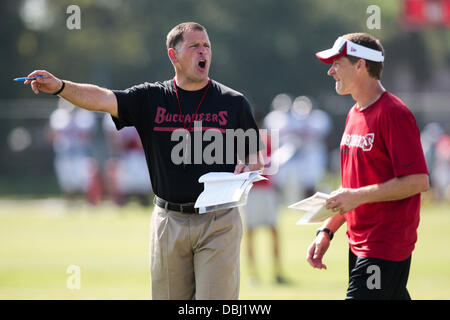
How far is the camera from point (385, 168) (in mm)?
5383

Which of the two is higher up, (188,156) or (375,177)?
(188,156)

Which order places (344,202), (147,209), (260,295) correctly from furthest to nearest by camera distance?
1. (147,209)
2. (260,295)
3. (344,202)

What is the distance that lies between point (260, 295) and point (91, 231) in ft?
24.2

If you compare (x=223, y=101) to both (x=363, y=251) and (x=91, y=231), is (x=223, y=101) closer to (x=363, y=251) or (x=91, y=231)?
(x=363, y=251)

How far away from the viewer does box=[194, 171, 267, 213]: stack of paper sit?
5.50 m

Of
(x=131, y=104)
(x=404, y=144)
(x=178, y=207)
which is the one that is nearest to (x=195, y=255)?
(x=178, y=207)

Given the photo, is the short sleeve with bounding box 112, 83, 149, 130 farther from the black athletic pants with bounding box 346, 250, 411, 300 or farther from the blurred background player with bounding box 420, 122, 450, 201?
the blurred background player with bounding box 420, 122, 450, 201

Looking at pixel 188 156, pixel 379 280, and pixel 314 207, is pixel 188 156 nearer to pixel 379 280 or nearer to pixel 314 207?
pixel 314 207

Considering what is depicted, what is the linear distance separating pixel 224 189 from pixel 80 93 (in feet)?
4.07

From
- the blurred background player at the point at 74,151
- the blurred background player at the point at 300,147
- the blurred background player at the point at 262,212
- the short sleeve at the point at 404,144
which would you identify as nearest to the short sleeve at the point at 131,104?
the short sleeve at the point at 404,144

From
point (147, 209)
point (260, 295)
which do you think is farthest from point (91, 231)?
point (260, 295)

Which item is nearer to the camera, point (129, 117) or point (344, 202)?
point (344, 202)

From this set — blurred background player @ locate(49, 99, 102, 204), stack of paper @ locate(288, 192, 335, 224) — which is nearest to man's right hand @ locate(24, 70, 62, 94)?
stack of paper @ locate(288, 192, 335, 224)

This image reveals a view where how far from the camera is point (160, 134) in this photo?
19.4 ft
